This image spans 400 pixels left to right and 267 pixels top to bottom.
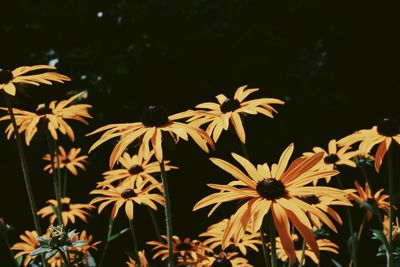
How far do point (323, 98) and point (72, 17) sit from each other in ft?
6.68

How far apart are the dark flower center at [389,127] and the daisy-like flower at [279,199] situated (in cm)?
78

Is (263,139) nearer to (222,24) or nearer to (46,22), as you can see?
(222,24)

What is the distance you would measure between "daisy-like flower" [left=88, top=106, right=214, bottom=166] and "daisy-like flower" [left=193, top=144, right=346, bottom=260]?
21cm

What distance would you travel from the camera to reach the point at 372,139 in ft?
7.01

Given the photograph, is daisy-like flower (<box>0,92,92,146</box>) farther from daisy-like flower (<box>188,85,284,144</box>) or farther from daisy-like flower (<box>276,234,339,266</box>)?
daisy-like flower (<box>276,234,339,266</box>)

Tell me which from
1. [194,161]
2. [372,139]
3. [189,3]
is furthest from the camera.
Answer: [194,161]

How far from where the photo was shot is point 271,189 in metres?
1.41

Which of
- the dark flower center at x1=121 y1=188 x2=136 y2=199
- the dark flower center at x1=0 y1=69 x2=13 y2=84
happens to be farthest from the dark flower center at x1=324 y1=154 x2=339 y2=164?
the dark flower center at x1=0 y1=69 x2=13 y2=84

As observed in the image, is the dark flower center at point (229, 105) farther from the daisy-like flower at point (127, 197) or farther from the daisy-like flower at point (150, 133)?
the daisy-like flower at point (127, 197)

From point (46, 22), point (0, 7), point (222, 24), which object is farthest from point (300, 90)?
point (0, 7)

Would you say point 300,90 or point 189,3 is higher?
point 189,3

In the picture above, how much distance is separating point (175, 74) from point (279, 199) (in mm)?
2487

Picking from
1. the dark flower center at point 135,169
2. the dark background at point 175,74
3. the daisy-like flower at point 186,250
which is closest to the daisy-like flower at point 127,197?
the dark flower center at point 135,169

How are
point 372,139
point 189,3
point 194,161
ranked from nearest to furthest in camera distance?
point 372,139 → point 189,3 → point 194,161
